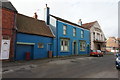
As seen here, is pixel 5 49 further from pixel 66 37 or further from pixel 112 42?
pixel 112 42

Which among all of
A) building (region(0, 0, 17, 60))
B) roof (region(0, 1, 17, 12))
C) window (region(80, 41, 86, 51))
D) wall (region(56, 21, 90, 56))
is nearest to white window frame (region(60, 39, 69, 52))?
wall (region(56, 21, 90, 56))

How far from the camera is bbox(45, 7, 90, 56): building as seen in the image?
66.4 feet

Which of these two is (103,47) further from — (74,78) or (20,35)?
(74,78)

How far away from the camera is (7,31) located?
1332cm

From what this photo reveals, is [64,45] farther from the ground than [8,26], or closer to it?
closer to it

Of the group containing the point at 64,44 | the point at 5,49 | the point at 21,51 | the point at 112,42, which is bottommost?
the point at 21,51

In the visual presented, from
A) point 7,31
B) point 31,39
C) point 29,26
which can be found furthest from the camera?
point 29,26

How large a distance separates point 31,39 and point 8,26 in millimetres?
3579

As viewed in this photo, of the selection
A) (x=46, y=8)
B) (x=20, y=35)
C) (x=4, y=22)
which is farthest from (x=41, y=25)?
(x=4, y=22)

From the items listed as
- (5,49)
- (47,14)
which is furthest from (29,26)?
(47,14)

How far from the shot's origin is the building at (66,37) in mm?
20234

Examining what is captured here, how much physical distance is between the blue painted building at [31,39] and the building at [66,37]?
1.42m

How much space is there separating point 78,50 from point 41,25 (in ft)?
32.5

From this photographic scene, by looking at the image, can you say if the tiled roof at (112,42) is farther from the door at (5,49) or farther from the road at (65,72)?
the door at (5,49)
